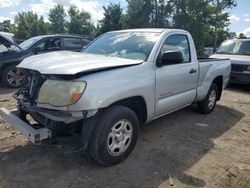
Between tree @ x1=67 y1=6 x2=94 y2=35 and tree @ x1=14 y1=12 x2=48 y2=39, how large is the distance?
857 centimetres

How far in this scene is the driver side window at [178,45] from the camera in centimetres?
474

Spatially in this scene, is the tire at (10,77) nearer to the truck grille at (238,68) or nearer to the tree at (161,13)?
the truck grille at (238,68)

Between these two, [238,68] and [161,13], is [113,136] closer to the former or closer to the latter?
[238,68]

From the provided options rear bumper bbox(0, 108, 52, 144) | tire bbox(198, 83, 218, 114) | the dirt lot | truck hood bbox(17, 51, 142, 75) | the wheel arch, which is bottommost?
the dirt lot

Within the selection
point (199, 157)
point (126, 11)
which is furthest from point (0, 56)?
point (126, 11)

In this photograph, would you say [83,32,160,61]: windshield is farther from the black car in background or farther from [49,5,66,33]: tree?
[49,5,66,33]: tree

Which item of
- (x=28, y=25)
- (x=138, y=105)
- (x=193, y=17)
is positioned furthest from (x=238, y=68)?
(x=28, y=25)

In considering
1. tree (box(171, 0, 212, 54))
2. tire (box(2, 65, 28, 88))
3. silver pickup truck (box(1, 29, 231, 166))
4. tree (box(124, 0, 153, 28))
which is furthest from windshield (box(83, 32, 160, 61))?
tree (box(124, 0, 153, 28))

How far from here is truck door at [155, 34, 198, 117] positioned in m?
4.41

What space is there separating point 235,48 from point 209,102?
5.23 m

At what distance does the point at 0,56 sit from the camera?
880 centimetres

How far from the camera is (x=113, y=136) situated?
368cm

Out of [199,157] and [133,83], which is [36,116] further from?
[199,157]

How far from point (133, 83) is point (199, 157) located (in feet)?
5.00
